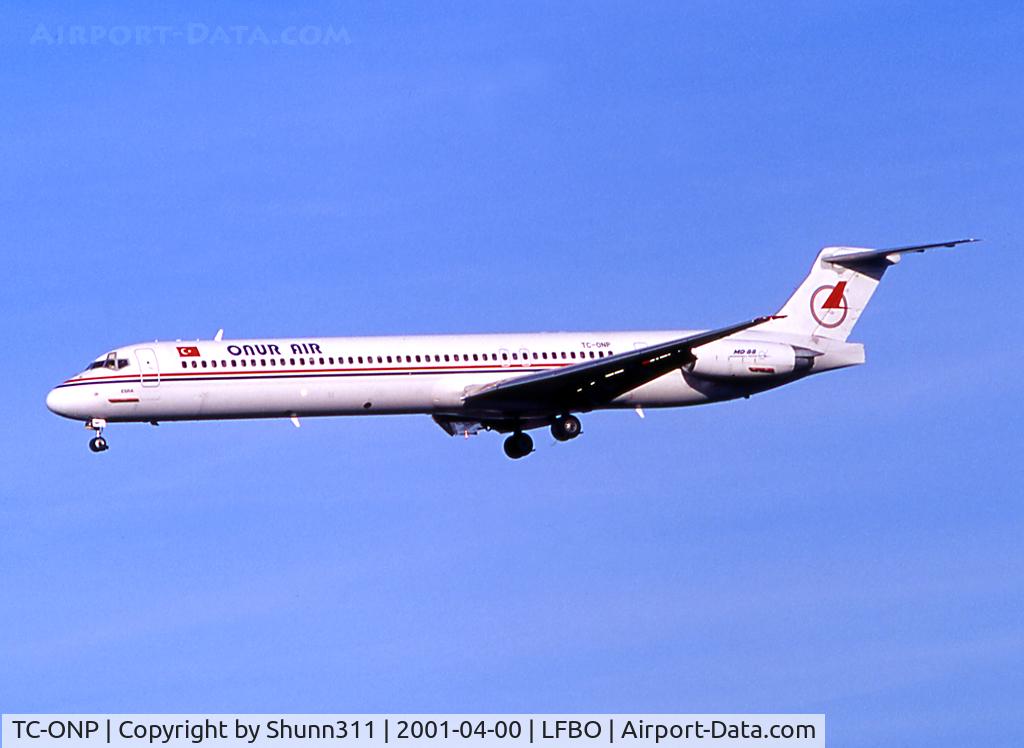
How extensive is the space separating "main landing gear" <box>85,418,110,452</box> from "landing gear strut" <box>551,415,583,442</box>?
38.3ft

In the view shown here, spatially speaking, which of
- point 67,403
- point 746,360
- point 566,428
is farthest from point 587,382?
point 67,403

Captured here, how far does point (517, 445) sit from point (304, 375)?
7.24 meters

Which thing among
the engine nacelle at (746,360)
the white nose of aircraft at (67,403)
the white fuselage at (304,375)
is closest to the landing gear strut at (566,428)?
the white fuselage at (304,375)

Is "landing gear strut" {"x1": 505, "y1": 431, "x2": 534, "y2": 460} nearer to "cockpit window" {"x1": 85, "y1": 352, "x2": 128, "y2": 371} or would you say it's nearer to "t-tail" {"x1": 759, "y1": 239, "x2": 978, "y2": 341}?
"t-tail" {"x1": 759, "y1": 239, "x2": 978, "y2": 341}

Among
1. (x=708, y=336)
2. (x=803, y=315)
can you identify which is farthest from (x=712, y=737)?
(x=803, y=315)

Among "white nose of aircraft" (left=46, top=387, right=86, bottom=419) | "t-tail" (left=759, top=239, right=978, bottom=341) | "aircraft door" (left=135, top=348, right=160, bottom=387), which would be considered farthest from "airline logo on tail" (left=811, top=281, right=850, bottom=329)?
"white nose of aircraft" (left=46, top=387, right=86, bottom=419)

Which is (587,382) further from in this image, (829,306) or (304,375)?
(829,306)

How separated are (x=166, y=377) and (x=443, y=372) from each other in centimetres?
692

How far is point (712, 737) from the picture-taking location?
3072 cm

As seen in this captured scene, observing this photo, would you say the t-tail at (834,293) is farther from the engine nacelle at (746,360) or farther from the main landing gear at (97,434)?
the main landing gear at (97,434)

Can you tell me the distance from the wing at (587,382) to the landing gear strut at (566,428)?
0.89ft

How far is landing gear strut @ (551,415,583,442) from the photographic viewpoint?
51.6 meters

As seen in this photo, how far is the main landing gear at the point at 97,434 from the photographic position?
157 feet

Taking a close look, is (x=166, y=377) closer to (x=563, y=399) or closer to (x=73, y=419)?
(x=73, y=419)
